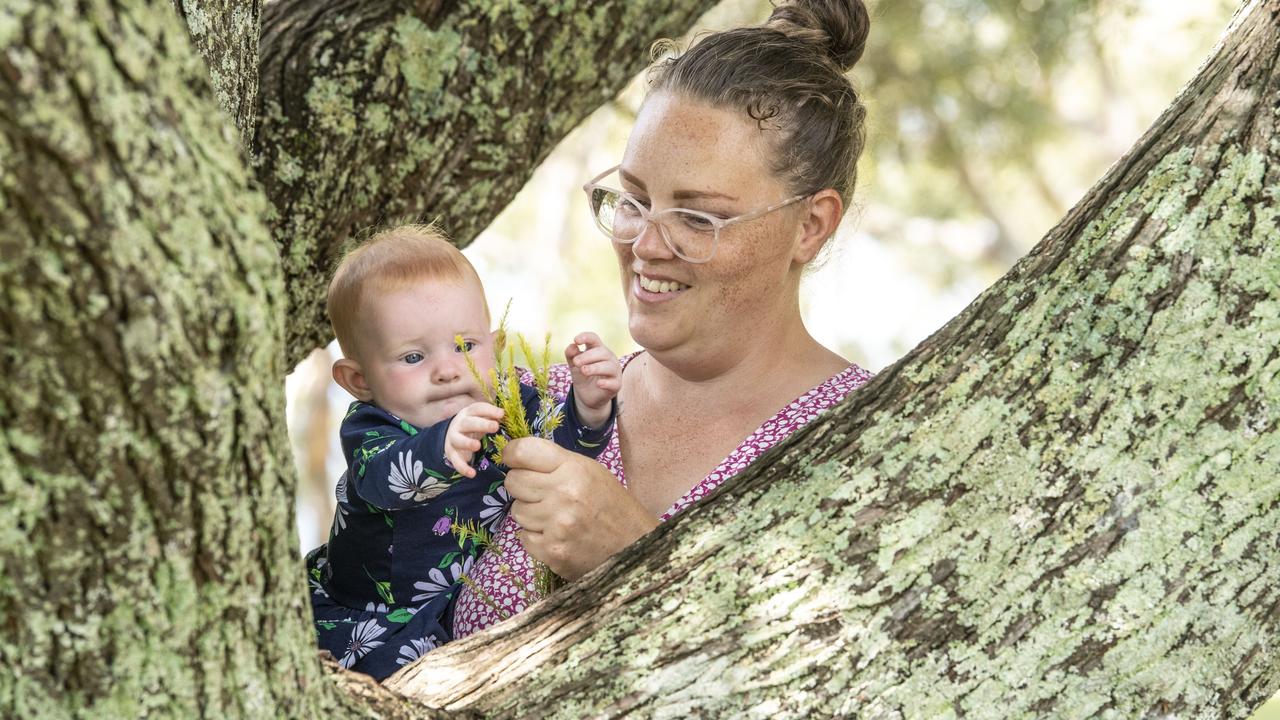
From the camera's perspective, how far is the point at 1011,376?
1.60 meters

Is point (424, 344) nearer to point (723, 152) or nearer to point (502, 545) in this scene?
point (502, 545)

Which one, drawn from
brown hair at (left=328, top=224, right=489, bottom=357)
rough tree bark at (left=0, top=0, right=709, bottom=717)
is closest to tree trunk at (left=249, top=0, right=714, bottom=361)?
brown hair at (left=328, top=224, right=489, bottom=357)

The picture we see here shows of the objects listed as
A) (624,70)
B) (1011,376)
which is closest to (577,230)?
(624,70)

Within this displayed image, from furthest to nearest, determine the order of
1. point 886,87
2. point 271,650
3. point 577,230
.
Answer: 1. point 577,230
2. point 886,87
3. point 271,650

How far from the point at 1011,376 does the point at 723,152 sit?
1165 millimetres

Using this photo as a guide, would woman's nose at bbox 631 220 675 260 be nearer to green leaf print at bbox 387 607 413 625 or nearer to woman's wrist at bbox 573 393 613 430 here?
woman's wrist at bbox 573 393 613 430

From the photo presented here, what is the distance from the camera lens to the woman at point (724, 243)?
8.57ft

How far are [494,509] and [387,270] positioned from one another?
20.8 inches

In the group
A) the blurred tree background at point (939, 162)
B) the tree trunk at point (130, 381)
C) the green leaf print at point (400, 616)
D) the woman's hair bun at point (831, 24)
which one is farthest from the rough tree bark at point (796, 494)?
the blurred tree background at point (939, 162)

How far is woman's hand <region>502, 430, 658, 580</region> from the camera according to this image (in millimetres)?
2145

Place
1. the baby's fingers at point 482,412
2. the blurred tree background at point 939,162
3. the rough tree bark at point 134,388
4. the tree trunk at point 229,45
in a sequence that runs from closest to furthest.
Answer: the rough tree bark at point 134,388
the tree trunk at point 229,45
the baby's fingers at point 482,412
the blurred tree background at point 939,162

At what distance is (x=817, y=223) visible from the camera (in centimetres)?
283

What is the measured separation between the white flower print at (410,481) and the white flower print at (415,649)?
0.93 feet

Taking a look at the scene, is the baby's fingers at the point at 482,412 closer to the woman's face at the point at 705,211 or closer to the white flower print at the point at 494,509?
the white flower print at the point at 494,509
